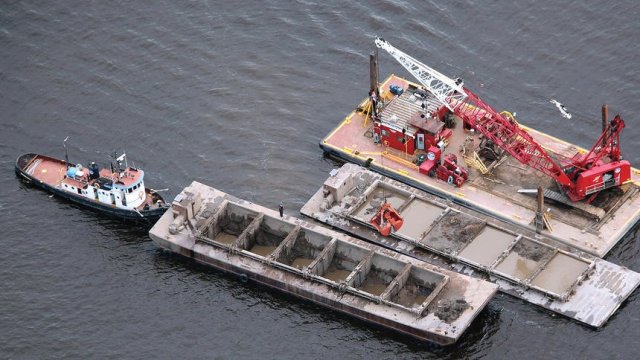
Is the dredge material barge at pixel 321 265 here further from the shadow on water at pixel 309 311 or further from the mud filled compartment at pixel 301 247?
Answer: the shadow on water at pixel 309 311

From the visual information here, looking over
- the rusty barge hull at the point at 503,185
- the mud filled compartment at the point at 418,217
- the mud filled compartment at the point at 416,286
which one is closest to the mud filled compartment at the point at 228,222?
the rusty barge hull at the point at 503,185

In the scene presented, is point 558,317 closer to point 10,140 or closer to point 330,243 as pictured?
point 330,243

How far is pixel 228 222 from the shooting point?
566 feet

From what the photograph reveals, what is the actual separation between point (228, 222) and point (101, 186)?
51.0ft

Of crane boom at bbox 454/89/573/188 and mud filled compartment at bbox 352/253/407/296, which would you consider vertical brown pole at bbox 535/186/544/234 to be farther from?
mud filled compartment at bbox 352/253/407/296

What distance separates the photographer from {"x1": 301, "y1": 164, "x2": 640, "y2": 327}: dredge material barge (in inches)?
6255

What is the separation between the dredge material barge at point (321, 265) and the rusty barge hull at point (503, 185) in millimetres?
14217

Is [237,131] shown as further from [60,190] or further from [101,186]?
[60,190]

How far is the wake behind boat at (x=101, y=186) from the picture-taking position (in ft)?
562

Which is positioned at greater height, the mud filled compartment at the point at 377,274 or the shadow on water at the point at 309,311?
the mud filled compartment at the point at 377,274

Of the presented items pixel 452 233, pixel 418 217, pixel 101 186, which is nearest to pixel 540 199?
pixel 452 233

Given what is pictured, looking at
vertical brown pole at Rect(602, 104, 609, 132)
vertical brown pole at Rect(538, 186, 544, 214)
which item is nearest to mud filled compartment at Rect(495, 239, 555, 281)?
vertical brown pole at Rect(538, 186, 544, 214)

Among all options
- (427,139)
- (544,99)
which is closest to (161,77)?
(427,139)

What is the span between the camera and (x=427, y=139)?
17800 cm
